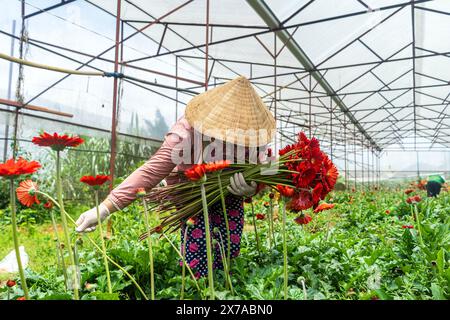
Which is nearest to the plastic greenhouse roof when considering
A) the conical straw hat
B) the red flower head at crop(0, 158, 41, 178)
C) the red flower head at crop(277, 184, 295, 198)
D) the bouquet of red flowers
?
the conical straw hat

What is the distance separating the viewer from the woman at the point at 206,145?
106cm

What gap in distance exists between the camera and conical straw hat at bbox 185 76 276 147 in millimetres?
1115

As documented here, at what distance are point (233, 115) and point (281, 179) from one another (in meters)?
0.31

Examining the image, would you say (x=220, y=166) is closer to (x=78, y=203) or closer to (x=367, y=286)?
(x=367, y=286)

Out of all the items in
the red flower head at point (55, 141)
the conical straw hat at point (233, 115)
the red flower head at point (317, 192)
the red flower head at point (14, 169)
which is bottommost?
the red flower head at point (317, 192)

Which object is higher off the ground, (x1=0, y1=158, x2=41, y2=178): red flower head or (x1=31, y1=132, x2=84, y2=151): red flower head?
(x1=31, y1=132, x2=84, y2=151): red flower head

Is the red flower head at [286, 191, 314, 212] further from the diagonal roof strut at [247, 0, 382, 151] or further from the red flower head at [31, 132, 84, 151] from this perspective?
the diagonal roof strut at [247, 0, 382, 151]

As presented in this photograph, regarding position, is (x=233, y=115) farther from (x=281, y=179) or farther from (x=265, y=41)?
(x=265, y=41)

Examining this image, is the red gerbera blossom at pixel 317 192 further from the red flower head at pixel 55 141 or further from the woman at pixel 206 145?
the red flower head at pixel 55 141

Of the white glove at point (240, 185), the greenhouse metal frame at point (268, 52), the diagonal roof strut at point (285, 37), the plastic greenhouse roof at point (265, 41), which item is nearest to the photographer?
the white glove at point (240, 185)

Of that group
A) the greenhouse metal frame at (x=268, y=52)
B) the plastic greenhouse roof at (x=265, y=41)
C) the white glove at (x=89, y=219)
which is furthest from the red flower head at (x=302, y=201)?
the plastic greenhouse roof at (x=265, y=41)

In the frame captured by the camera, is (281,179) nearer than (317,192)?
No

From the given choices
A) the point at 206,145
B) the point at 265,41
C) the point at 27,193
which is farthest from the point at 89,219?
the point at 265,41

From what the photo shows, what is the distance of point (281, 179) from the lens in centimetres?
102
